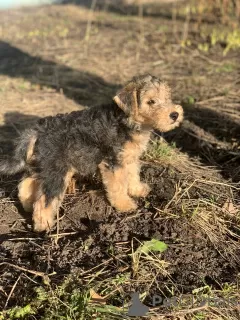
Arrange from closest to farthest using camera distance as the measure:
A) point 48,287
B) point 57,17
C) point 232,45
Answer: point 48,287, point 232,45, point 57,17

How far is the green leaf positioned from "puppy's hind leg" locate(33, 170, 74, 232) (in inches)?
45.9

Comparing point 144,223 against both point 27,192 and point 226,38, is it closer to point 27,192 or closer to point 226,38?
point 27,192

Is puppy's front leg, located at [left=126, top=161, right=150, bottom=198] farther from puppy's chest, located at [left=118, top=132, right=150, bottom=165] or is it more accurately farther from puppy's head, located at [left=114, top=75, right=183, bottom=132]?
puppy's head, located at [left=114, top=75, right=183, bottom=132]

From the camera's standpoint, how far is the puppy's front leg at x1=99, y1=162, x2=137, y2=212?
464 centimetres

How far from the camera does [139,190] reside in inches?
200

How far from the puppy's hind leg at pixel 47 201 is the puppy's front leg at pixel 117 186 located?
49cm

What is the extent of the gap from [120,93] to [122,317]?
239 centimetres

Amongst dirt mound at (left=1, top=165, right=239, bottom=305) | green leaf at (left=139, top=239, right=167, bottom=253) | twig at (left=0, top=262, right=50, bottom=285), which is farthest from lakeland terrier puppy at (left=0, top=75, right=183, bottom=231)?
green leaf at (left=139, top=239, right=167, bottom=253)

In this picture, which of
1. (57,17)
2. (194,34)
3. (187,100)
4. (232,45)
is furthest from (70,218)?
(57,17)

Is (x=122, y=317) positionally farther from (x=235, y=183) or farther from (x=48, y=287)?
Result: (x=235, y=183)

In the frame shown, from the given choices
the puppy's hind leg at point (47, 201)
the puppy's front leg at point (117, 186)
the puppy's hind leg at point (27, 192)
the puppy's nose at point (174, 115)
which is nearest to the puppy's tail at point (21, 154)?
the puppy's hind leg at point (27, 192)

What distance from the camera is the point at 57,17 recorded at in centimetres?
1817

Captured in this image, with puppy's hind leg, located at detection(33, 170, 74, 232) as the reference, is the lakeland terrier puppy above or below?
above

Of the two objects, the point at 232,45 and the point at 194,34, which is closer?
the point at 232,45
